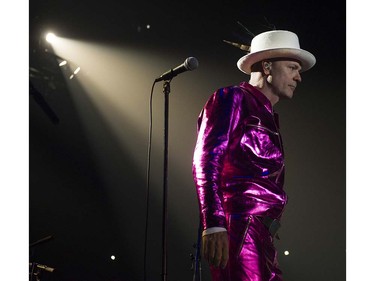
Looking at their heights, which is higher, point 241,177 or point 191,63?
point 191,63

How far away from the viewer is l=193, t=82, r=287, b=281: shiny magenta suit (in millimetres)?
1639

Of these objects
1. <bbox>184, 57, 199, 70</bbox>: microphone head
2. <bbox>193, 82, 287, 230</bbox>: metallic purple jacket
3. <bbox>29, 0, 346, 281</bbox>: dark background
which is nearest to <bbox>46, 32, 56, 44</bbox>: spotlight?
<bbox>29, 0, 346, 281</bbox>: dark background

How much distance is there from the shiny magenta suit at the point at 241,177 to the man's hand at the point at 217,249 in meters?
0.04

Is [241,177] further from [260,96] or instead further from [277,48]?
[277,48]

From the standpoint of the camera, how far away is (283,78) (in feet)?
6.59

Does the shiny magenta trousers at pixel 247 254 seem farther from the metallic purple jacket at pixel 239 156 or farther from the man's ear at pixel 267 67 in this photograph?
the man's ear at pixel 267 67

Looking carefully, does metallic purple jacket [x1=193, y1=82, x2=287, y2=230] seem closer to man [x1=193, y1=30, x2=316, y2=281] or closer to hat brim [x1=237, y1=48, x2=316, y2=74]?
man [x1=193, y1=30, x2=316, y2=281]

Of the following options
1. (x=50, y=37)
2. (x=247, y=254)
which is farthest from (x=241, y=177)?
(x=50, y=37)

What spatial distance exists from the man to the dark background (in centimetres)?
61

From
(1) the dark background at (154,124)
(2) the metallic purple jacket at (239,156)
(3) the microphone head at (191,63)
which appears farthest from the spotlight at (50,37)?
(2) the metallic purple jacket at (239,156)

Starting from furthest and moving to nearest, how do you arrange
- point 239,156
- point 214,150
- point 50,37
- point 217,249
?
point 50,37 → point 239,156 → point 214,150 → point 217,249

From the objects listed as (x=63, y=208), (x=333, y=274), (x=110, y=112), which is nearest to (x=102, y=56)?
(x=110, y=112)

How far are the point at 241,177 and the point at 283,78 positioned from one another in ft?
1.70

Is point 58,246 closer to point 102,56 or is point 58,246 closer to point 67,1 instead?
point 102,56
